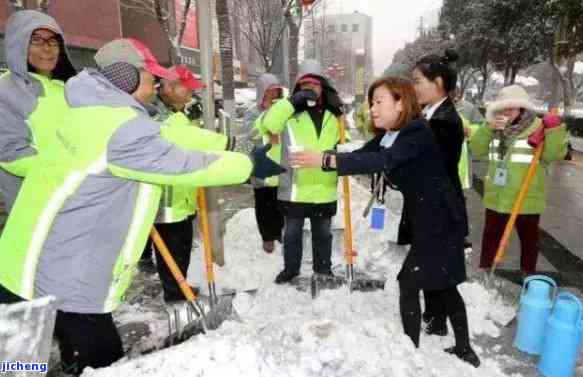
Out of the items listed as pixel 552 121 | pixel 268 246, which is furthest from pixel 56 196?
pixel 552 121

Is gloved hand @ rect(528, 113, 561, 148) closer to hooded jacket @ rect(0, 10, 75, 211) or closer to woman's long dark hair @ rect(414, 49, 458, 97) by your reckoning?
woman's long dark hair @ rect(414, 49, 458, 97)

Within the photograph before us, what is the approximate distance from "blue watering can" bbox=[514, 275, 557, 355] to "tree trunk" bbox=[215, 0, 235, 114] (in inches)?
207

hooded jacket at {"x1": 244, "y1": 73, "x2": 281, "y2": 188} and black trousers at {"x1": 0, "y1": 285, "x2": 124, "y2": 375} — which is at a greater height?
hooded jacket at {"x1": 244, "y1": 73, "x2": 281, "y2": 188}

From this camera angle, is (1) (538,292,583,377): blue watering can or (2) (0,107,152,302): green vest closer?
(2) (0,107,152,302): green vest

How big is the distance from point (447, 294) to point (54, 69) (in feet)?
9.79

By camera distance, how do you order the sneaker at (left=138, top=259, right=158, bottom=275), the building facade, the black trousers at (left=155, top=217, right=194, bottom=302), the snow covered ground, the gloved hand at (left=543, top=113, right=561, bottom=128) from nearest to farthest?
the snow covered ground, the black trousers at (left=155, top=217, right=194, bottom=302), the gloved hand at (left=543, top=113, right=561, bottom=128), the sneaker at (left=138, top=259, right=158, bottom=275), the building facade

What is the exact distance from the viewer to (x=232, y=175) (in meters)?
1.89

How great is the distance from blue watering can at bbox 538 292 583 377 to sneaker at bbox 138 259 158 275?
11.1 feet

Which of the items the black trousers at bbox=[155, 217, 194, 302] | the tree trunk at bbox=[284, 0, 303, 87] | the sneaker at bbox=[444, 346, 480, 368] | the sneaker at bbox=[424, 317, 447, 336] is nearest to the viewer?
the sneaker at bbox=[444, 346, 480, 368]

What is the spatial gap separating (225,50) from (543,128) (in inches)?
226

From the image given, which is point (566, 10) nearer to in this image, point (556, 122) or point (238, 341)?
point (556, 122)

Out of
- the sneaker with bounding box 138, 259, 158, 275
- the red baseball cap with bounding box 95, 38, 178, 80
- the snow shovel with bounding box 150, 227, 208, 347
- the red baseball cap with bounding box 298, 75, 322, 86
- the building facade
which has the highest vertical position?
the building facade

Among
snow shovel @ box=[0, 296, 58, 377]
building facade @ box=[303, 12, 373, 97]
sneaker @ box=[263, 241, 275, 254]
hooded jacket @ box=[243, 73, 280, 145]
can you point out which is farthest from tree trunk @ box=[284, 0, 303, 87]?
snow shovel @ box=[0, 296, 58, 377]

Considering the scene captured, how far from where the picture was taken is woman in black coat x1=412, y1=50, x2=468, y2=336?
2.83 m
